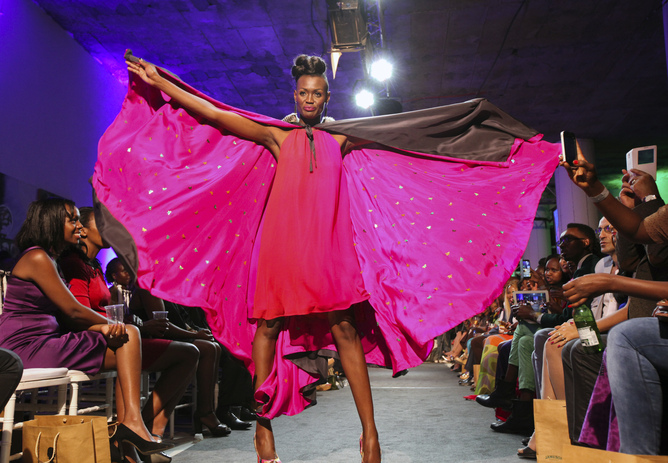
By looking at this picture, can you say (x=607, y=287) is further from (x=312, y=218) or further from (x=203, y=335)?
(x=203, y=335)

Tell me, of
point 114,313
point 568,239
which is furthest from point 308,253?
point 568,239

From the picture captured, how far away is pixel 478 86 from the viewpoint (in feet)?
28.9

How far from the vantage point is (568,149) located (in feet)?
5.41

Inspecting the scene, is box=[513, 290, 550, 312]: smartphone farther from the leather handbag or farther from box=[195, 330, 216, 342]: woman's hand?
the leather handbag

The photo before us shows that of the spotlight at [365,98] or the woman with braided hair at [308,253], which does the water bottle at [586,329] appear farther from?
the spotlight at [365,98]

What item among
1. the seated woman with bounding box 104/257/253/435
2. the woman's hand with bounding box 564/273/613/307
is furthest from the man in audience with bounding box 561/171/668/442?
the seated woman with bounding box 104/257/253/435

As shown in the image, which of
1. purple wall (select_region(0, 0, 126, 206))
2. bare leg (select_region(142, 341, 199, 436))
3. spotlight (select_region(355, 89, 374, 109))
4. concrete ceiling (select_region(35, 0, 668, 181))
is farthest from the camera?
spotlight (select_region(355, 89, 374, 109))

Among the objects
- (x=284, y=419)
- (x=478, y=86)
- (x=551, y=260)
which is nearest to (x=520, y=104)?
(x=478, y=86)

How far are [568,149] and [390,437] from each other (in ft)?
6.38

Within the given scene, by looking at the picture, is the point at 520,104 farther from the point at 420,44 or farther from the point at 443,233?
the point at 443,233

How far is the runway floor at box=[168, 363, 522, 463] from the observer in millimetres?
2510

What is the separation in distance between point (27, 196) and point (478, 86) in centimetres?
668

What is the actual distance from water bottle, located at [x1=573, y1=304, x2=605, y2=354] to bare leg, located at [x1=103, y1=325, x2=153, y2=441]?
1.63 meters

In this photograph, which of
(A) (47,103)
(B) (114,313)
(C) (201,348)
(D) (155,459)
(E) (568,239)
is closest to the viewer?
(B) (114,313)
